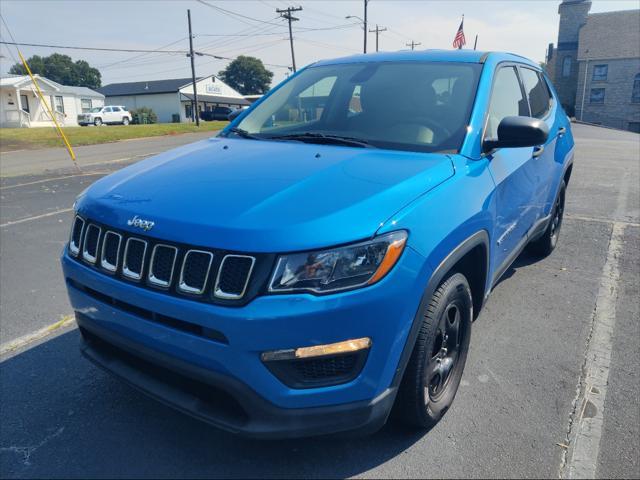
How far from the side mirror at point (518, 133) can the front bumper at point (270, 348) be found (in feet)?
3.77

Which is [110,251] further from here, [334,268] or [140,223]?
[334,268]

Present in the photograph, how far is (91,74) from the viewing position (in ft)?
351

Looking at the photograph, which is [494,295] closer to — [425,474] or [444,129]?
[444,129]

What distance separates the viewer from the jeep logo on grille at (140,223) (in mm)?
2148

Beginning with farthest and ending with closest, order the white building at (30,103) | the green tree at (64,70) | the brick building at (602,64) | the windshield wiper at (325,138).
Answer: the green tree at (64,70) → the brick building at (602,64) → the white building at (30,103) → the windshield wiper at (325,138)

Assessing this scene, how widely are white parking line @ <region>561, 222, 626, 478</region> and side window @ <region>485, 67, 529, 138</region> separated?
157cm

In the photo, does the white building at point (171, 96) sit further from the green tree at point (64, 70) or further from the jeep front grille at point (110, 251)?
the jeep front grille at point (110, 251)

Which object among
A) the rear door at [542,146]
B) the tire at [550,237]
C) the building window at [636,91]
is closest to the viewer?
the rear door at [542,146]

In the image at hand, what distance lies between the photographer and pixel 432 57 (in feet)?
11.8

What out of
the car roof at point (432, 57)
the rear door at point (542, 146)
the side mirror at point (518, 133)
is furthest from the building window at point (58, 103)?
the side mirror at point (518, 133)

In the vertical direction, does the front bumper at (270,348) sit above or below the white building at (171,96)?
below

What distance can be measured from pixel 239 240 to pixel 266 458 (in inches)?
44.0

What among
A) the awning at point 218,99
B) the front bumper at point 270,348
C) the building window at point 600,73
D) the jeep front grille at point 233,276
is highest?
the building window at point 600,73

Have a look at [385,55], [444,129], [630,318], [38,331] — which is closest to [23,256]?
[38,331]
